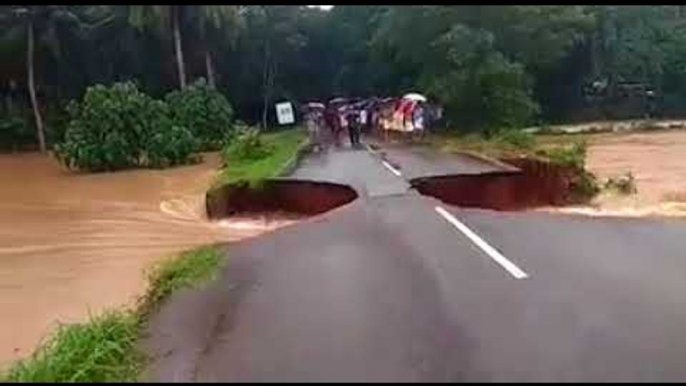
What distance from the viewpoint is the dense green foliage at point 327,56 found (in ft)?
130

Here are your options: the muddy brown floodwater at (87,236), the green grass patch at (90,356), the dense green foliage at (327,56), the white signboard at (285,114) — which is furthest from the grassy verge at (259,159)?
the green grass patch at (90,356)

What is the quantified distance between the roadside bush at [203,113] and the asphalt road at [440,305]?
24507 millimetres

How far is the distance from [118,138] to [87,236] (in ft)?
47.8

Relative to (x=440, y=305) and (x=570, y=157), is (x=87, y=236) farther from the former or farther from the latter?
(x=440, y=305)

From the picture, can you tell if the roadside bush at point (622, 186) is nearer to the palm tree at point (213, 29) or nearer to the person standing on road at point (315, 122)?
the person standing on road at point (315, 122)

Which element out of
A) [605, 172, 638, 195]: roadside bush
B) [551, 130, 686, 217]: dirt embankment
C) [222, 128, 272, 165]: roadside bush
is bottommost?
[551, 130, 686, 217]: dirt embankment

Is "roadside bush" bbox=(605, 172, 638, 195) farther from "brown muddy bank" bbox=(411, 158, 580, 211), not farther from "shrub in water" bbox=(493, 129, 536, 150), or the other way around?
"shrub in water" bbox=(493, 129, 536, 150)

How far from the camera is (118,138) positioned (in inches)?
1238

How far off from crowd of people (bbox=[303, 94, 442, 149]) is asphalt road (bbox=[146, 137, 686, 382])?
60.0ft

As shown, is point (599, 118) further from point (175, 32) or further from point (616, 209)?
point (616, 209)

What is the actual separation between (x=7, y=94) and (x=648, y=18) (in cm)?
3075

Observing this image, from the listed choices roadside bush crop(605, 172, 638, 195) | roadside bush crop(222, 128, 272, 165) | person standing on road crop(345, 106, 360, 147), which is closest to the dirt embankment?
roadside bush crop(605, 172, 638, 195)

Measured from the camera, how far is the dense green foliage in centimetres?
3950

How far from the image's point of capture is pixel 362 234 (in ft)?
38.8
